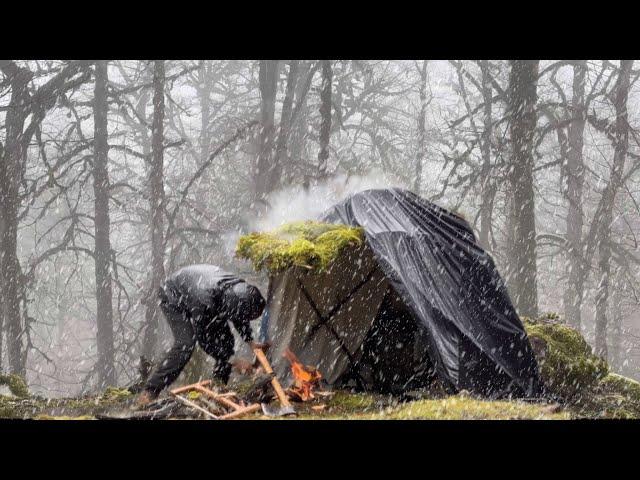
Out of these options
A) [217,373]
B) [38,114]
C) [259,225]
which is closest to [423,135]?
[259,225]

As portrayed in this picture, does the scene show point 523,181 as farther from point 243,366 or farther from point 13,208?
point 13,208

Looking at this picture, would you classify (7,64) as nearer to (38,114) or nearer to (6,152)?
(38,114)

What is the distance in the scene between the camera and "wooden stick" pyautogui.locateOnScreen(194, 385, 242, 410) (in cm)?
639

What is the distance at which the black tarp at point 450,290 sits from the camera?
7.18 metres

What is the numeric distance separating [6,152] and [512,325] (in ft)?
30.8

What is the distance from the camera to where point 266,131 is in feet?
56.9

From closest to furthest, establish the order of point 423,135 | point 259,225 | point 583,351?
point 583,351 < point 259,225 < point 423,135

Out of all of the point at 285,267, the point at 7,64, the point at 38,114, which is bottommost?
the point at 285,267

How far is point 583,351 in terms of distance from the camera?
380 inches

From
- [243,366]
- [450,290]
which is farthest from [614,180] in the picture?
[243,366]

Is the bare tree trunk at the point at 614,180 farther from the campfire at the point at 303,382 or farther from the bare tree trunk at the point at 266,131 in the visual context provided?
the campfire at the point at 303,382

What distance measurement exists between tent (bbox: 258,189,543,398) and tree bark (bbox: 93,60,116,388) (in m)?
8.47

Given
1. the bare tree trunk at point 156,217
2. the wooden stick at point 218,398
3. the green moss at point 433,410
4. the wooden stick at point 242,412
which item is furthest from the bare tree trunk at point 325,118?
the wooden stick at point 242,412

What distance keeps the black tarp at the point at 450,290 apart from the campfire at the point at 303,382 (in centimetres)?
132
